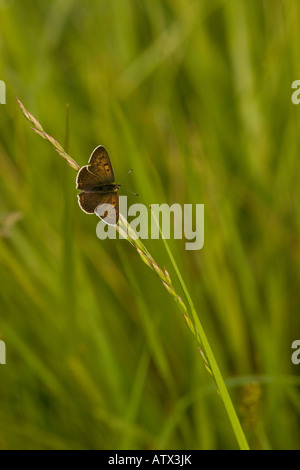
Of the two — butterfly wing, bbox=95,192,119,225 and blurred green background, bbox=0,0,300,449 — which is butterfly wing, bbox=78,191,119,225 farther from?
blurred green background, bbox=0,0,300,449

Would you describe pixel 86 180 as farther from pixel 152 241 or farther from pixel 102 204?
pixel 152 241

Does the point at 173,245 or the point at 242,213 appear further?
the point at 242,213

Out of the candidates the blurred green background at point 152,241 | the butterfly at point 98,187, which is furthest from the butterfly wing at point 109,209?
the blurred green background at point 152,241

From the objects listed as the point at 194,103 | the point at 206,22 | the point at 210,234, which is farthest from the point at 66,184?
the point at 206,22

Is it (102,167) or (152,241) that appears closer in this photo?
(102,167)

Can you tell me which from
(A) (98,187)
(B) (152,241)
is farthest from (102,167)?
(B) (152,241)

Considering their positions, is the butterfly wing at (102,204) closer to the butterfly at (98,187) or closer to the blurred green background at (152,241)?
the butterfly at (98,187)

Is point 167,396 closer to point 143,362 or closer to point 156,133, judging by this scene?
point 143,362
